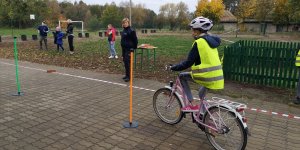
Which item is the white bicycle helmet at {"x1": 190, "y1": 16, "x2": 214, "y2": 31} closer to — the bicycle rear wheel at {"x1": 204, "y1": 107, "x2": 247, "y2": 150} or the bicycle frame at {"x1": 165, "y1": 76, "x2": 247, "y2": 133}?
the bicycle frame at {"x1": 165, "y1": 76, "x2": 247, "y2": 133}

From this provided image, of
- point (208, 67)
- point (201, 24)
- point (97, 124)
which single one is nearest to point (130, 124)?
point (97, 124)

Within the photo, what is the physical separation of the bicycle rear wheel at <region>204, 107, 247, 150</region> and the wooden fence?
4.78m

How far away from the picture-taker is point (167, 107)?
16.8 feet

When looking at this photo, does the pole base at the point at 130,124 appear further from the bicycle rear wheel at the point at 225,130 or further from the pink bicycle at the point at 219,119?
the bicycle rear wheel at the point at 225,130

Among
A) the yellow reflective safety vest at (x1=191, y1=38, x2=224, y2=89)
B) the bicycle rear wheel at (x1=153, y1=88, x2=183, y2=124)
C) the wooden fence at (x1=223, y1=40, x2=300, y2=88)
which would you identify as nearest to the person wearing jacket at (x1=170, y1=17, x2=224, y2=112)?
the yellow reflective safety vest at (x1=191, y1=38, x2=224, y2=89)

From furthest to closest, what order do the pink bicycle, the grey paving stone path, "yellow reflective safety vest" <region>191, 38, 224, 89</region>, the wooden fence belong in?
the wooden fence < the grey paving stone path < "yellow reflective safety vest" <region>191, 38, 224, 89</region> < the pink bicycle

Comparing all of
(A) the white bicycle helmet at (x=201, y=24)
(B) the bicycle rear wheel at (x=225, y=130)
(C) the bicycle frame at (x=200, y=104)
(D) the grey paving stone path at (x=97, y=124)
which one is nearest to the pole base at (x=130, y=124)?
(D) the grey paving stone path at (x=97, y=124)

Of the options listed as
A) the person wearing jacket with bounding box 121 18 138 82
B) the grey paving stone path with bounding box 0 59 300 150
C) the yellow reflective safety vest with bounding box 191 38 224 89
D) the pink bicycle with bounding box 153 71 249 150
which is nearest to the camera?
the pink bicycle with bounding box 153 71 249 150

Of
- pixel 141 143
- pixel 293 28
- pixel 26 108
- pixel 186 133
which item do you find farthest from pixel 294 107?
pixel 293 28

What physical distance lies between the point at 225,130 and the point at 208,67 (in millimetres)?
947

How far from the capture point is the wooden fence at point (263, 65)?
7962mm

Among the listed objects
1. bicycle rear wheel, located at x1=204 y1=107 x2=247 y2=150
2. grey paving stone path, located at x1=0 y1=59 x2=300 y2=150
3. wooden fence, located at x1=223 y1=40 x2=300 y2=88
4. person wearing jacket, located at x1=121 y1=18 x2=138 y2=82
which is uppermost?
person wearing jacket, located at x1=121 y1=18 x2=138 y2=82

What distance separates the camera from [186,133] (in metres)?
4.71

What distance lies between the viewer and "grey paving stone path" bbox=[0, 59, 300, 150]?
4.27m
